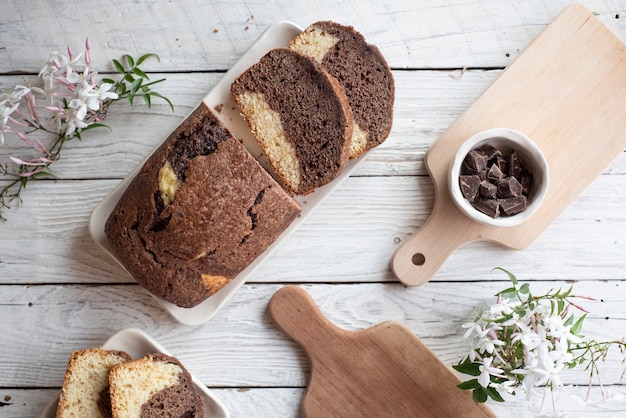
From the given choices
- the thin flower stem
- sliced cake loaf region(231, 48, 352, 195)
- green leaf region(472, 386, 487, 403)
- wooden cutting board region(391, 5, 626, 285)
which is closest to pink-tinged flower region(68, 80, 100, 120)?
the thin flower stem

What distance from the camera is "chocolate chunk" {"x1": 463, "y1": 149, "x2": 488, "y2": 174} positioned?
190cm

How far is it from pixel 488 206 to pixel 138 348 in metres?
1.11

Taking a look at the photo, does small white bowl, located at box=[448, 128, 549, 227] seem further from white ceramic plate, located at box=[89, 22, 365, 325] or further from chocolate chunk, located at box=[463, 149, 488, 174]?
white ceramic plate, located at box=[89, 22, 365, 325]

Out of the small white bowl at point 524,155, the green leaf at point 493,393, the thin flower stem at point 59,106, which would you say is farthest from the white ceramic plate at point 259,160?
the green leaf at point 493,393

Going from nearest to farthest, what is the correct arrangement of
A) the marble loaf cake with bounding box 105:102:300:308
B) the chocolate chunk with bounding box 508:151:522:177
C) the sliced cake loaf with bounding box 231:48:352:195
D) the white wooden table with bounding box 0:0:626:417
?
the marble loaf cake with bounding box 105:102:300:308 < the sliced cake loaf with bounding box 231:48:352:195 < the chocolate chunk with bounding box 508:151:522:177 < the white wooden table with bounding box 0:0:626:417

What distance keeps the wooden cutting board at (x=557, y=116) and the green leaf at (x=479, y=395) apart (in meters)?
0.37

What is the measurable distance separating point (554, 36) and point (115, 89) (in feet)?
4.52

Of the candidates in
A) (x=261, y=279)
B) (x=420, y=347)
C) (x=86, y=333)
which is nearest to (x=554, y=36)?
(x=420, y=347)

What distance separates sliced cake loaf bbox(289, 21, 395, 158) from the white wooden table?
0.57ft

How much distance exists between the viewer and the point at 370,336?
202cm

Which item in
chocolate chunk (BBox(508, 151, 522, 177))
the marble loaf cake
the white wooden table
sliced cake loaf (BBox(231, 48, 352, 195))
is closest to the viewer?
the marble loaf cake

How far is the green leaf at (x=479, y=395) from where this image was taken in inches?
75.2

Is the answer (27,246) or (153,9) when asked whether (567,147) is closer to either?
(153,9)

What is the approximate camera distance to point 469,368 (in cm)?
188
